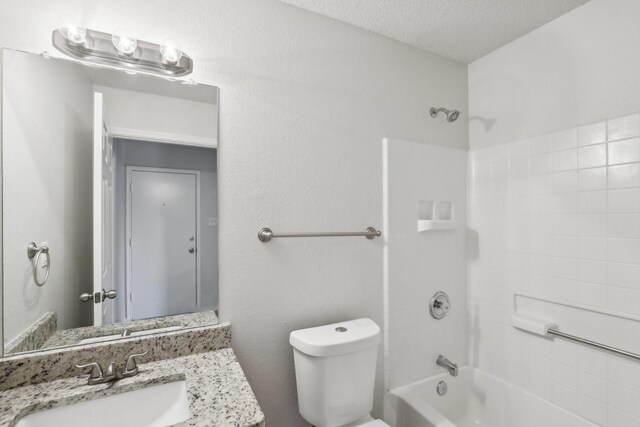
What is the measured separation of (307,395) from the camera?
1.30m

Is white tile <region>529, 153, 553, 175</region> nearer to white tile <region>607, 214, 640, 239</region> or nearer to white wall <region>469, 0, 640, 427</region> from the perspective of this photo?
white wall <region>469, 0, 640, 427</region>

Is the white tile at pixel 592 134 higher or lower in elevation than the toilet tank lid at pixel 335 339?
higher

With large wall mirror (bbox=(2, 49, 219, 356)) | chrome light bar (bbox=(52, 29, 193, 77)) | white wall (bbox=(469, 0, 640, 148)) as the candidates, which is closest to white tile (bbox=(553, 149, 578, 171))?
white wall (bbox=(469, 0, 640, 148))

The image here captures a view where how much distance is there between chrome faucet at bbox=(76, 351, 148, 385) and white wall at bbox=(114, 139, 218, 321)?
27 cm

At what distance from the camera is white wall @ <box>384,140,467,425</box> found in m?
1.70

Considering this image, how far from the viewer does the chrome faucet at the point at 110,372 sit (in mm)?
985

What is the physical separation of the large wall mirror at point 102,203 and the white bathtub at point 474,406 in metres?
1.11

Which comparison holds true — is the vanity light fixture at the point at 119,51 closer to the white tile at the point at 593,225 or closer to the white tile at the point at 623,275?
the white tile at the point at 593,225

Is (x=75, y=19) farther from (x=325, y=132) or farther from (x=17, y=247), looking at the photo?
(x=325, y=132)

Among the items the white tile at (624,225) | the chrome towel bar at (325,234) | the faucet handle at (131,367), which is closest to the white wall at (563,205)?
the white tile at (624,225)

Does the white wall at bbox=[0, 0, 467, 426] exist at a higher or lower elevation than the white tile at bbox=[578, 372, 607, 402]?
higher

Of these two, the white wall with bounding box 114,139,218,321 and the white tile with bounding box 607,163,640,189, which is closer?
the white wall with bounding box 114,139,218,321

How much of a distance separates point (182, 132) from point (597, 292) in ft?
6.56

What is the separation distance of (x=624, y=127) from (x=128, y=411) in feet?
7.32
